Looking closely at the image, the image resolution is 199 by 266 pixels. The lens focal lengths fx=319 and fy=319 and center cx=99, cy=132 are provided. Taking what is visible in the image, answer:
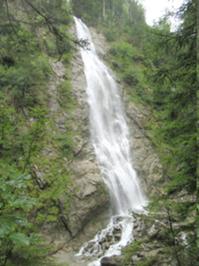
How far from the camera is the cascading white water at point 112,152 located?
1030 centimetres

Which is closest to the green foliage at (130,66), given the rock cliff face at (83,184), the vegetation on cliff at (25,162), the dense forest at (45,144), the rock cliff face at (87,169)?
the rock cliff face at (87,169)

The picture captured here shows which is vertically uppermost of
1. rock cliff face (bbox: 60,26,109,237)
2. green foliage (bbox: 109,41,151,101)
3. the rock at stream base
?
green foliage (bbox: 109,41,151,101)

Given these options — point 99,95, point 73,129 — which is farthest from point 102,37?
point 73,129

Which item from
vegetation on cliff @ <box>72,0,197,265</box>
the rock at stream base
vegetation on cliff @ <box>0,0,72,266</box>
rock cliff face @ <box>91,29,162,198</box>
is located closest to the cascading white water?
rock cliff face @ <box>91,29,162,198</box>

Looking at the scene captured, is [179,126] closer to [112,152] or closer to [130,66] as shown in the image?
[112,152]

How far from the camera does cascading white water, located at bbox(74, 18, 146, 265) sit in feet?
33.8

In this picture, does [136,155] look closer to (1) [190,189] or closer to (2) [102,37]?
(1) [190,189]

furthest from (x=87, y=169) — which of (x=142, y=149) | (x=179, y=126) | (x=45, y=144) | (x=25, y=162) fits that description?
(x=25, y=162)

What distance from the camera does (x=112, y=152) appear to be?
14539mm

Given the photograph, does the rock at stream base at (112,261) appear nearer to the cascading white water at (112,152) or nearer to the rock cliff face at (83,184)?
the cascading white water at (112,152)

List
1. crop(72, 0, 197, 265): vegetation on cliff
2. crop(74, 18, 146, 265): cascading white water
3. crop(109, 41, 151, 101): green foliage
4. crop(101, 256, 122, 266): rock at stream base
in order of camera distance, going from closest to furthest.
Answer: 1. crop(72, 0, 197, 265): vegetation on cliff
2. crop(101, 256, 122, 266): rock at stream base
3. crop(74, 18, 146, 265): cascading white water
4. crop(109, 41, 151, 101): green foliage

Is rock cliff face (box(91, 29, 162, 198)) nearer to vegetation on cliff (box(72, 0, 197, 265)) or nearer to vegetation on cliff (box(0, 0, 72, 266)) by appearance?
vegetation on cliff (box(72, 0, 197, 265))

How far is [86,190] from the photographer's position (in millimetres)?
11781

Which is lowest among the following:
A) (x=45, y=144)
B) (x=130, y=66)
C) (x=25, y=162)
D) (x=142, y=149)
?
(x=25, y=162)
